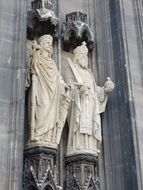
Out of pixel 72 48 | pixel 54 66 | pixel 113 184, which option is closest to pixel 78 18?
pixel 72 48

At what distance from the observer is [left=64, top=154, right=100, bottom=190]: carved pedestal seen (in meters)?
8.18

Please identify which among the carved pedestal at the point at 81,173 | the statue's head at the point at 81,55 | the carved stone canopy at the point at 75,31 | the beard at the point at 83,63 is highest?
the carved stone canopy at the point at 75,31

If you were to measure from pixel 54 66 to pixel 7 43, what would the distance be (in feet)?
3.54

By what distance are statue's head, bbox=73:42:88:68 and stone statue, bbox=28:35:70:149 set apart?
71cm

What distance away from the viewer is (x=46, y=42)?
8984mm

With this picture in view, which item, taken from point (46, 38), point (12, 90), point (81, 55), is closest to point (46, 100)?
point (12, 90)

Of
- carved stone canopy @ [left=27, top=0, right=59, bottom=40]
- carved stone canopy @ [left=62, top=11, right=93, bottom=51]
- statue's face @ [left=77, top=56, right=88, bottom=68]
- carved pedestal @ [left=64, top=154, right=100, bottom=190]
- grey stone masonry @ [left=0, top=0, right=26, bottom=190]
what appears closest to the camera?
grey stone masonry @ [left=0, top=0, right=26, bottom=190]

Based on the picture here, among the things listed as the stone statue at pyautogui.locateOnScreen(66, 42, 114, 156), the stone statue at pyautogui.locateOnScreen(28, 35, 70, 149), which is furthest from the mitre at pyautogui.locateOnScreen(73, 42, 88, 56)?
the stone statue at pyautogui.locateOnScreen(28, 35, 70, 149)

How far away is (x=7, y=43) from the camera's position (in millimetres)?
8164

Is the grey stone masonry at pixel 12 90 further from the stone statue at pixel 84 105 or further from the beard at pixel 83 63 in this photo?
the beard at pixel 83 63

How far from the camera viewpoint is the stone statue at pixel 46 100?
318 inches

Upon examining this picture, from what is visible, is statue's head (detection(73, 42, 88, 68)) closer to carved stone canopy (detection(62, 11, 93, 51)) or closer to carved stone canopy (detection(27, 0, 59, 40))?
carved stone canopy (detection(62, 11, 93, 51))

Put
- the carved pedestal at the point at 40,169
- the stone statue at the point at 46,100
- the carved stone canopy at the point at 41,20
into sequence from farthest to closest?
the carved stone canopy at the point at 41,20
the stone statue at the point at 46,100
the carved pedestal at the point at 40,169

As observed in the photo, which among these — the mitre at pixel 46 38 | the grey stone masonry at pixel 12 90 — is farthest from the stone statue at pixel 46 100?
the grey stone masonry at pixel 12 90
